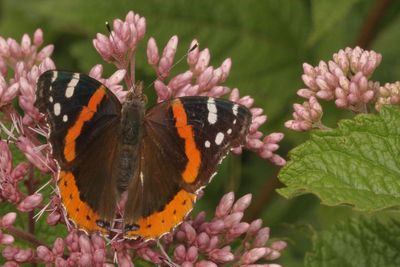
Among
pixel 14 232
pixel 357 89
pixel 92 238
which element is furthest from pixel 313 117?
pixel 14 232

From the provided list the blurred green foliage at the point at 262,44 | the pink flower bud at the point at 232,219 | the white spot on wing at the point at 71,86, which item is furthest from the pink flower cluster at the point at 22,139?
the blurred green foliage at the point at 262,44

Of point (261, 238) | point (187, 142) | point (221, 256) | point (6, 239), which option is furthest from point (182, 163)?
point (6, 239)

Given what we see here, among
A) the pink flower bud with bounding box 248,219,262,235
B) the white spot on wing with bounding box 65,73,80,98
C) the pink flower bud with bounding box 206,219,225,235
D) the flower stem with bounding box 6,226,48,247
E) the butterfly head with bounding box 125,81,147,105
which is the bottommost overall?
the flower stem with bounding box 6,226,48,247

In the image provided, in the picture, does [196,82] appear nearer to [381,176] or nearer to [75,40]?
[381,176]

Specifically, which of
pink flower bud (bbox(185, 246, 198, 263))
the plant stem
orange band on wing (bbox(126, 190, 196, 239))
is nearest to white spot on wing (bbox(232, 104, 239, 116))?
orange band on wing (bbox(126, 190, 196, 239))

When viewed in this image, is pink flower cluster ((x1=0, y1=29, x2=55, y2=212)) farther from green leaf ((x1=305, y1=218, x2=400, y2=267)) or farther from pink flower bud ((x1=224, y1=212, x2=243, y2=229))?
green leaf ((x1=305, y1=218, x2=400, y2=267))

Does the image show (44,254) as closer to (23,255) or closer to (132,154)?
(23,255)

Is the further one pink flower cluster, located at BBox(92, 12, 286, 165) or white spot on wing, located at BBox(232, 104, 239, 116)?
pink flower cluster, located at BBox(92, 12, 286, 165)
